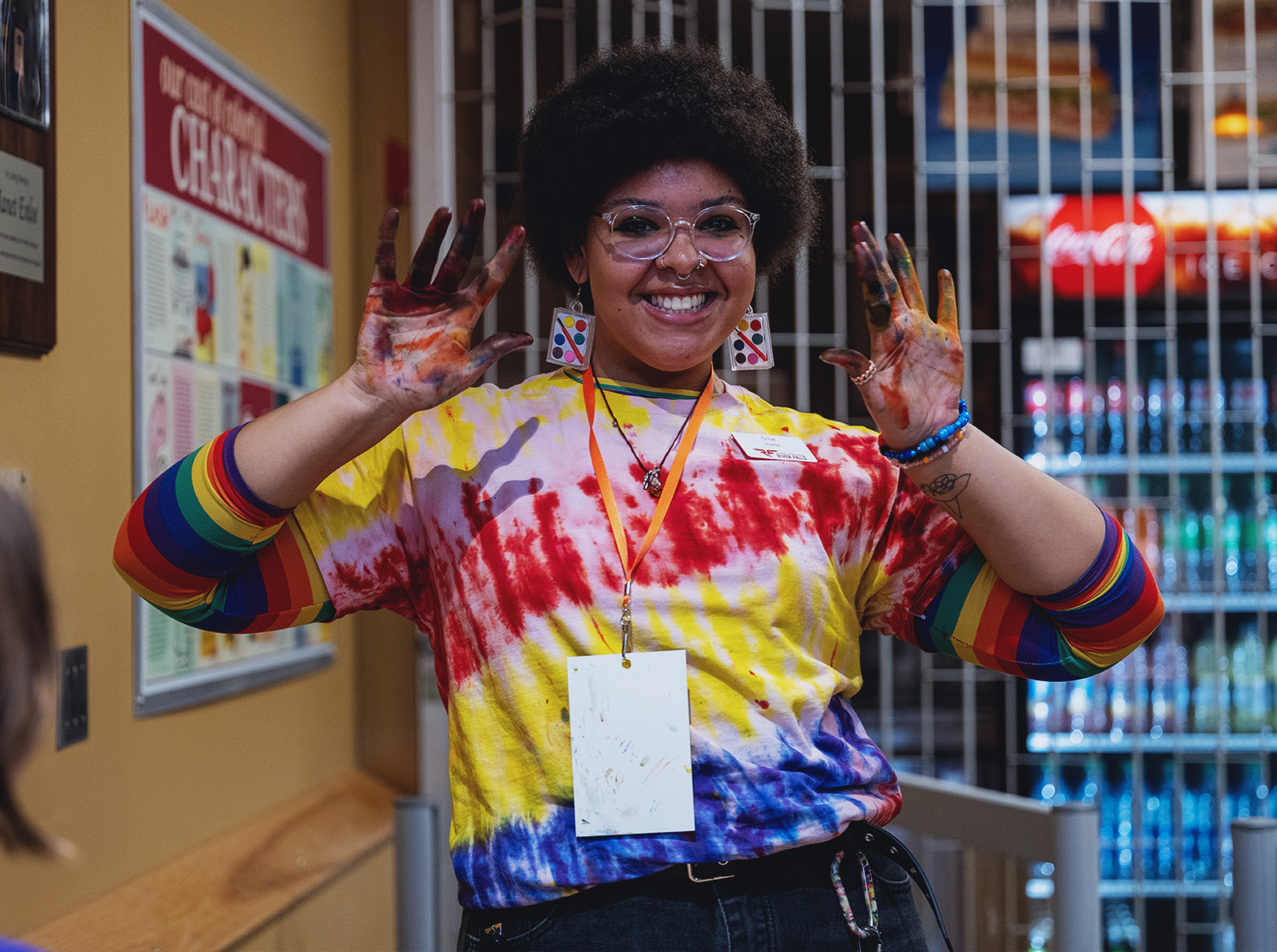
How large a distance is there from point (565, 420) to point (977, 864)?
4.00ft

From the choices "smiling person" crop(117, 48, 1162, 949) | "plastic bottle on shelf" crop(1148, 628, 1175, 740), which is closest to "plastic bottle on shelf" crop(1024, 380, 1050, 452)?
"plastic bottle on shelf" crop(1148, 628, 1175, 740)

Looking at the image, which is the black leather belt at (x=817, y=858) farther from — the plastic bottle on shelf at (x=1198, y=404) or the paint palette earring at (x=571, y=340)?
the plastic bottle on shelf at (x=1198, y=404)

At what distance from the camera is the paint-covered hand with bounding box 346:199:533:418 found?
114cm

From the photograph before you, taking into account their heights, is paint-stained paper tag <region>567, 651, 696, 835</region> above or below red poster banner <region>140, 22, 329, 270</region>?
below

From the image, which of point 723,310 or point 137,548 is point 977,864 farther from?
point 137,548

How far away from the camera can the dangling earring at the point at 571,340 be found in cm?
135

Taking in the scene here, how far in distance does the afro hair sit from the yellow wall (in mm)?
933

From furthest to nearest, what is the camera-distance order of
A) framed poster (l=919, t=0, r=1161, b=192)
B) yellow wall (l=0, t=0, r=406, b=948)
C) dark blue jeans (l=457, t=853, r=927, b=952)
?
framed poster (l=919, t=0, r=1161, b=192), yellow wall (l=0, t=0, r=406, b=948), dark blue jeans (l=457, t=853, r=927, b=952)

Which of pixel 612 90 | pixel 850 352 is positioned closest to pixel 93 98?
pixel 612 90

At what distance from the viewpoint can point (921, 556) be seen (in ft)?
4.26

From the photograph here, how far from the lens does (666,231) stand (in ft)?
4.23

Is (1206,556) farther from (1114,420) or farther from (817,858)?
(817,858)

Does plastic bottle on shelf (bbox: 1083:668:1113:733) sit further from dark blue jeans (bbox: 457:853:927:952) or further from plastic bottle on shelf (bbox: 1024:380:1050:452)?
dark blue jeans (bbox: 457:853:927:952)

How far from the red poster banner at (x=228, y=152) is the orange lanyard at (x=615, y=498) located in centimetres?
159
